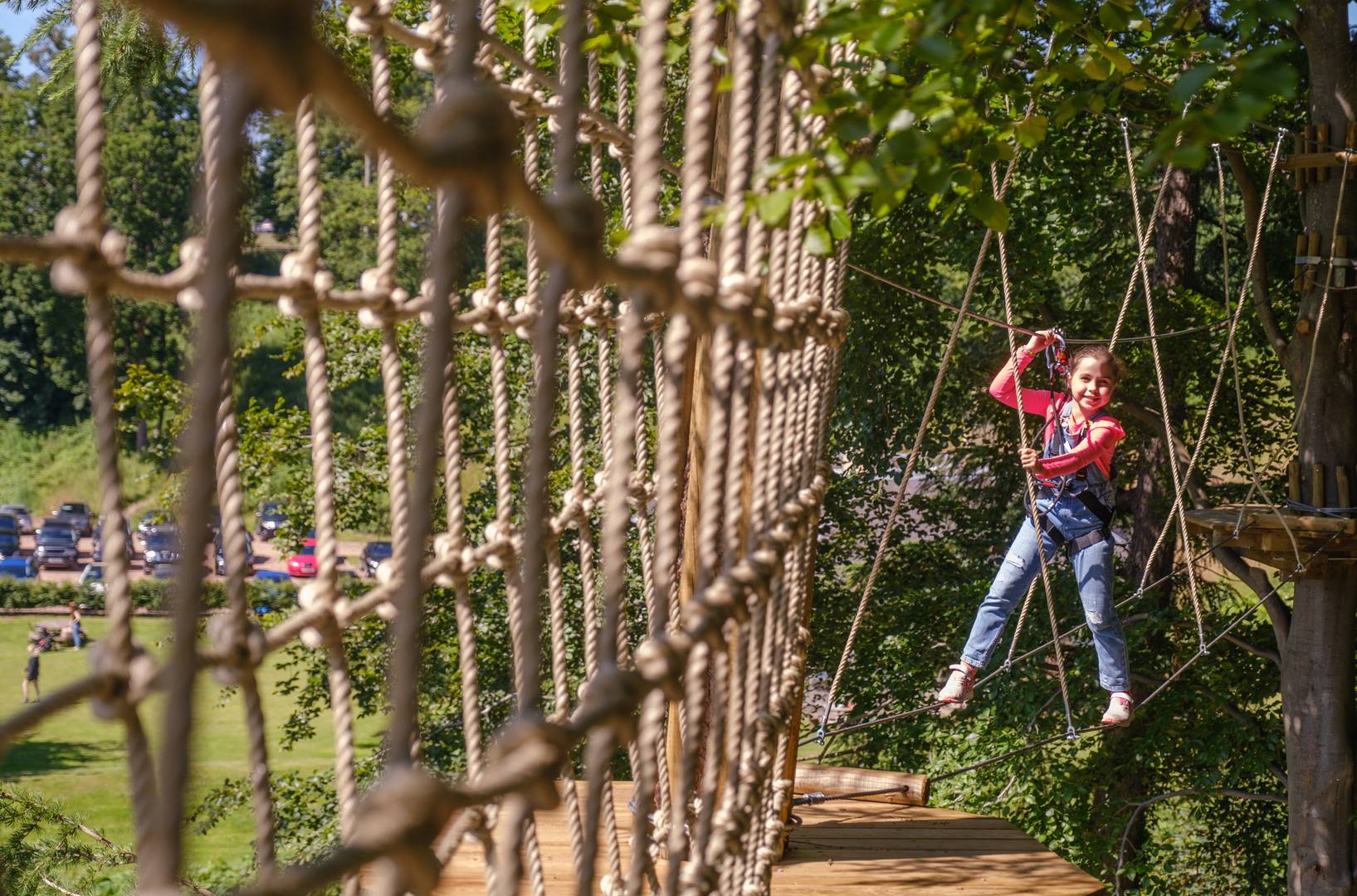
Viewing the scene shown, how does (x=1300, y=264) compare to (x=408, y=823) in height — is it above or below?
above

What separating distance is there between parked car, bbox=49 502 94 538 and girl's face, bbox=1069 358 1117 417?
15.7 m

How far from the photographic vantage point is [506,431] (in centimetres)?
176

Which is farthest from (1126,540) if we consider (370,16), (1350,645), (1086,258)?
(370,16)

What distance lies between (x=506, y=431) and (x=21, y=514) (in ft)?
60.9

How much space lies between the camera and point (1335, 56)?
464cm

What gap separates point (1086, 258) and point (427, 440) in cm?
713

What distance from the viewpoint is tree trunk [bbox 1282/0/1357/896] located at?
15.3 ft

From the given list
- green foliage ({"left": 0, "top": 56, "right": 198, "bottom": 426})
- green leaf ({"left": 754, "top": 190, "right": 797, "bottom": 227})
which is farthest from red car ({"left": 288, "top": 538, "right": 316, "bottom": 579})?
green leaf ({"left": 754, "top": 190, "right": 797, "bottom": 227})

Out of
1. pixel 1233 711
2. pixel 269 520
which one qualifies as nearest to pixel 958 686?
pixel 1233 711

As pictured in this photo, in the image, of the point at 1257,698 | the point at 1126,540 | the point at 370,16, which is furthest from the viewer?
the point at 1126,540

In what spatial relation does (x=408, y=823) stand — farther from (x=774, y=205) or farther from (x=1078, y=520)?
(x=1078, y=520)

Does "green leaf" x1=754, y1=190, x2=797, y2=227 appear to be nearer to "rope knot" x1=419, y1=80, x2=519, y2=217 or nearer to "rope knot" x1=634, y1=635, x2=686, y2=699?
"rope knot" x1=634, y1=635, x2=686, y2=699

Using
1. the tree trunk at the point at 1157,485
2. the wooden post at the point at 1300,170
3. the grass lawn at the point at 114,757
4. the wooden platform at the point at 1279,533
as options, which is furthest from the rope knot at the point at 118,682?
the grass lawn at the point at 114,757

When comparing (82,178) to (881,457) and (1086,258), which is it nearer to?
(881,457)
